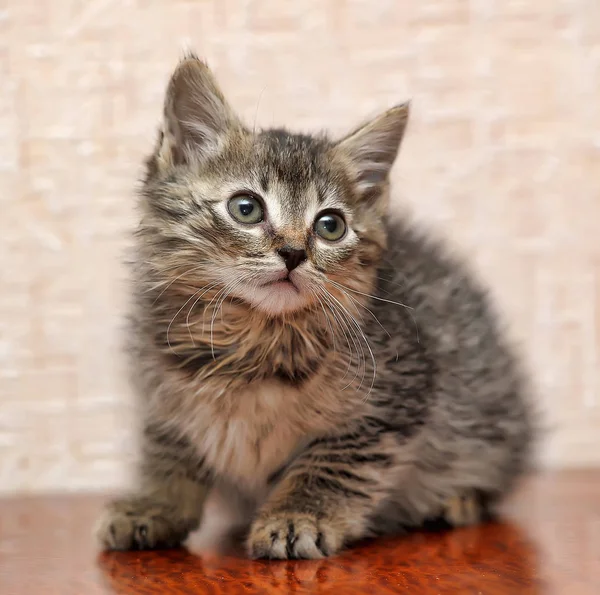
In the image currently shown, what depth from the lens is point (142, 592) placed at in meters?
0.95

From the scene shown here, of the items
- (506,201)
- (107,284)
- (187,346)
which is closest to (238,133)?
(187,346)

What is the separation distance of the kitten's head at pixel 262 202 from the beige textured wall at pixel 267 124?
67cm

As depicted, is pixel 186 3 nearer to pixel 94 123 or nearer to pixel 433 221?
pixel 94 123

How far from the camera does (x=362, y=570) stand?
3.46ft

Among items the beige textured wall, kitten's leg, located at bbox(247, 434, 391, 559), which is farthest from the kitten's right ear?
the beige textured wall

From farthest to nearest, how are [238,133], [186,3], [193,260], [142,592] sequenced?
[186,3] → [238,133] → [193,260] → [142,592]

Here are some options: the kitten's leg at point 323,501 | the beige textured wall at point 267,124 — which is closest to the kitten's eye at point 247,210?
the kitten's leg at point 323,501

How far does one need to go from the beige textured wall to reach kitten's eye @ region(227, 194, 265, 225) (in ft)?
2.71

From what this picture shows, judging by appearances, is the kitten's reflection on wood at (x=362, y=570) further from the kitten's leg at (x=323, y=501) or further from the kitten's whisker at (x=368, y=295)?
the kitten's whisker at (x=368, y=295)

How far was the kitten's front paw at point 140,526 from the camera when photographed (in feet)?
4.07

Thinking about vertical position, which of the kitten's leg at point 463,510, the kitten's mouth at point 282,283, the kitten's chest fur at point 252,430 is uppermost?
the kitten's mouth at point 282,283

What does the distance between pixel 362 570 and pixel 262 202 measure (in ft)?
1.66

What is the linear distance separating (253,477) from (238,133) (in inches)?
20.7

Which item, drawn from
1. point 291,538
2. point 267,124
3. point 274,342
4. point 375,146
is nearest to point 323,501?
point 291,538
